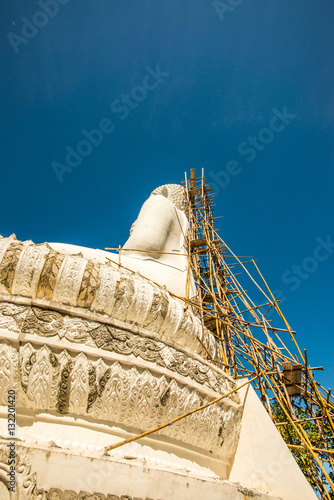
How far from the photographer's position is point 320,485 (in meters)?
4.90

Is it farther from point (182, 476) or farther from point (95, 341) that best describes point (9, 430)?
point (182, 476)

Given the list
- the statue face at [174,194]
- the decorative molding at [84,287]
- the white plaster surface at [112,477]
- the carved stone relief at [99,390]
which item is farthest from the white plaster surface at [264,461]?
the statue face at [174,194]

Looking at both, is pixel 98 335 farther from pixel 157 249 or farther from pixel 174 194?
pixel 174 194

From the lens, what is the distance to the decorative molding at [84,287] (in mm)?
3502

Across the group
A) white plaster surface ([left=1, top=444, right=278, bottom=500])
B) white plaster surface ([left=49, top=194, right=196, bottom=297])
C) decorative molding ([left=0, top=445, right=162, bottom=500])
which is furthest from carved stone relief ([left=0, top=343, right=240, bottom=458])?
white plaster surface ([left=49, top=194, right=196, bottom=297])

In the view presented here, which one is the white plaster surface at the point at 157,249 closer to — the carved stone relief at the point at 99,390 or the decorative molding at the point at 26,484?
the carved stone relief at the point at 99,390

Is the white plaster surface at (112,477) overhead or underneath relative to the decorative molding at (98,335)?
underneath

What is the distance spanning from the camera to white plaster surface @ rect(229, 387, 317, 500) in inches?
160

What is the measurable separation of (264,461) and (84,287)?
123 inches

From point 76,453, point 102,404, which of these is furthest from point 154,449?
point 76,453

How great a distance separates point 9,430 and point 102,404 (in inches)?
31.8

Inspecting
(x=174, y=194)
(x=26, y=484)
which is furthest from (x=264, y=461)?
(x=174, y=194)

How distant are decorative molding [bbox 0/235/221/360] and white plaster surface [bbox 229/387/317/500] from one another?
1564mm

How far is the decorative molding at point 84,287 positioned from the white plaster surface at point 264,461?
1.56 meters
